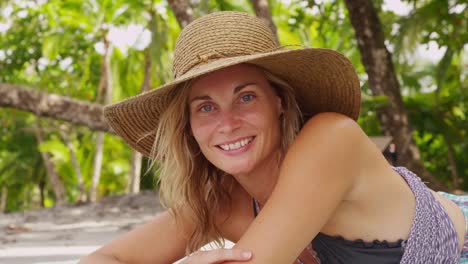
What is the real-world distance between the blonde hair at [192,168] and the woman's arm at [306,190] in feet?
0.84

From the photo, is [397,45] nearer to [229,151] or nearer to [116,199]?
[116,199]

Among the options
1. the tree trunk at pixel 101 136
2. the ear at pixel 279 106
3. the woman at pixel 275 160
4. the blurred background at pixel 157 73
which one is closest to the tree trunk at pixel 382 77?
the blurred background at pixel 157 73

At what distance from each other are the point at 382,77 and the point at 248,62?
164 inches

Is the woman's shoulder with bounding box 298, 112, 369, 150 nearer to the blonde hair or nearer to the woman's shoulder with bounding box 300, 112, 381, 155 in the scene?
the woman's shoulder with bounding box 300, 112, 381, 155

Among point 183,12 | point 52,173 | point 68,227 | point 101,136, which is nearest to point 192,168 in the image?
point 183,12

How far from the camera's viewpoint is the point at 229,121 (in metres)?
1.62

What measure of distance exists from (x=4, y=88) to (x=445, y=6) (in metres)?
4.75

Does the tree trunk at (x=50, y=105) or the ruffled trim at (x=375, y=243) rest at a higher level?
the ruffled trim at (x=375, y=243)

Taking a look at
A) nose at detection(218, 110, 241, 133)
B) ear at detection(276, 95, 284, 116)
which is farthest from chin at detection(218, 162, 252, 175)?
ear at detection(276, 95, 284, 116)

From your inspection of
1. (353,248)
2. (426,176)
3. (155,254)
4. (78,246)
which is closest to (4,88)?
(78,246)

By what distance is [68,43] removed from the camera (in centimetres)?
1246

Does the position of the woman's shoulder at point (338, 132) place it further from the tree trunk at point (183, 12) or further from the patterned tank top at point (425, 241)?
the tree trunk at point (183, 12)

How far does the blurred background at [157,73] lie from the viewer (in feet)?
18.6

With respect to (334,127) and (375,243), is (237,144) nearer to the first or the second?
(334,127)
